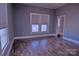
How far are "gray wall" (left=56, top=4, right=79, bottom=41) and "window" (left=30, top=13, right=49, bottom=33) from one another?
159cm

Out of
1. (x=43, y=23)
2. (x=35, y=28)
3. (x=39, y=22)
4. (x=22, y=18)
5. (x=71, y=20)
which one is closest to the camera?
(x=71, y=20)

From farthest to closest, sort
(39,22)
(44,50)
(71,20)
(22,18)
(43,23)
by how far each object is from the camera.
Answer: (43,23), (39,22), (22,18), (71,20), (44,50)

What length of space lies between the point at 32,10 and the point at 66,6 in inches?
101

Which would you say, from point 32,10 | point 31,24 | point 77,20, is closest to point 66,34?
point 77,20

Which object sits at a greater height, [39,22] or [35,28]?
[39,22]

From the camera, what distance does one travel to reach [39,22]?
21.7 ft

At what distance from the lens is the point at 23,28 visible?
5836mm

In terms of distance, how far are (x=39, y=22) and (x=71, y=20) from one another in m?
2.57

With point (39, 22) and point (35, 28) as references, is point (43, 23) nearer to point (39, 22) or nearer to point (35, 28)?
point (39, 22)

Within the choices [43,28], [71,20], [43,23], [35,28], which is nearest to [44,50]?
[71,20]

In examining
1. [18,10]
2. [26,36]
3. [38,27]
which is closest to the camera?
[18,10]

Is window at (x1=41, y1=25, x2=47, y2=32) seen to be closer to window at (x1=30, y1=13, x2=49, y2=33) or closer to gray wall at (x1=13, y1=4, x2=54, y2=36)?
window at (x1=30, y1=13, x2=49, y2=33)

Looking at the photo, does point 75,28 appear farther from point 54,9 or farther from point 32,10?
point 32,10

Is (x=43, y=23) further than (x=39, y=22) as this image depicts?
Yes
